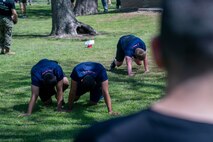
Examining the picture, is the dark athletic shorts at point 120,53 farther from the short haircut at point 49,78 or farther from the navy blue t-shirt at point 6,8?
the navy blue t-shirt at point 6,8

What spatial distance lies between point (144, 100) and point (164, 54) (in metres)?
6.44

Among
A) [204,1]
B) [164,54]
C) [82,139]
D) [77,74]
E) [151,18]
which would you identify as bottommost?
[151,18]

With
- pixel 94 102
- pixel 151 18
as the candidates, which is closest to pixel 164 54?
pixel 94 102

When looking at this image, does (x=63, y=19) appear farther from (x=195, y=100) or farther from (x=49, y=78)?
(x=195, y=100)

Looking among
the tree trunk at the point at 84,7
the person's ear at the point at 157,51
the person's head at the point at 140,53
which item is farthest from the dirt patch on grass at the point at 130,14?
the person's ear at the point at 157,51

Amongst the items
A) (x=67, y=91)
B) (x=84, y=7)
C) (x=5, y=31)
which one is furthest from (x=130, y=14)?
(x=67, y=91)

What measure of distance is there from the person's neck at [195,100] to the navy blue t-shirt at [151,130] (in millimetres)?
19

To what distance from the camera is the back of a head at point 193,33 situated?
4.44 feet

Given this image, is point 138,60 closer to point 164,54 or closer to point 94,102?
point 94,102

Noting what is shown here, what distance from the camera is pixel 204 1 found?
137 cm

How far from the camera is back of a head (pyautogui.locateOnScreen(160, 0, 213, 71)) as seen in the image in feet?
4.44

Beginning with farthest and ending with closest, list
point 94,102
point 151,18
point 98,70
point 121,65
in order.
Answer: point 151,18 → point 121,65 → point 94,102 → point 98,70

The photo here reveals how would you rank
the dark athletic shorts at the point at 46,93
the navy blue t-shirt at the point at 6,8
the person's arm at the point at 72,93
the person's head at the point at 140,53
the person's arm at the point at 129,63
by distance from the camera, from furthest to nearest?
1. the navy blue t-shirt at the point at 6,8
2. the person's arm at the point at 129,63
3. the person's head at the point at 140,53
4. the dark athletic shorts at the point at 46,93
5. the person's arm at the point at 72,93

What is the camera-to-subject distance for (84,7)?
2452 centimetres
